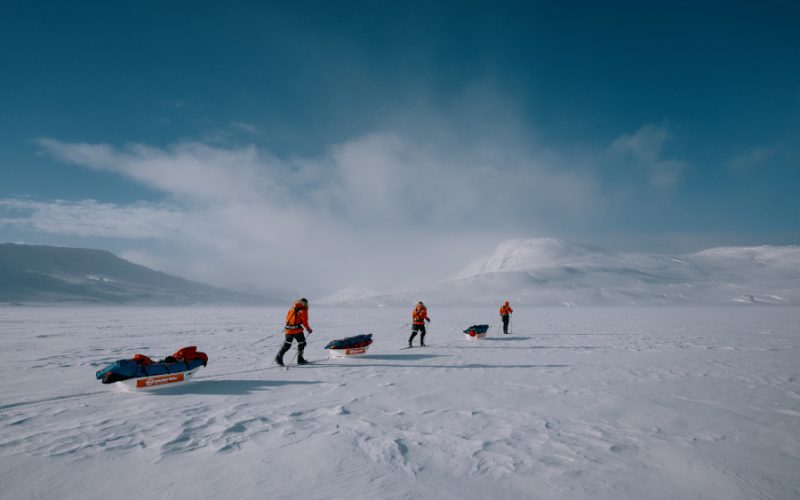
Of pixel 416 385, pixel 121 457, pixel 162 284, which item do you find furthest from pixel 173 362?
pixel 162 284

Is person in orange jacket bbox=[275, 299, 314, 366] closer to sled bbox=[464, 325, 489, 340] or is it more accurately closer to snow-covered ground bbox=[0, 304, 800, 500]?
snow-covered ground bbox=[0, 304, 800, 500]

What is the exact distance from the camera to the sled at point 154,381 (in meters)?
6.93

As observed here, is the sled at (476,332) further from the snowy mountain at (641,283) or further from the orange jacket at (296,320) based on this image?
the snowy mountain at (641,283)

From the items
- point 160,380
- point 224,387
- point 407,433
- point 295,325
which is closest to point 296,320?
point 295,325

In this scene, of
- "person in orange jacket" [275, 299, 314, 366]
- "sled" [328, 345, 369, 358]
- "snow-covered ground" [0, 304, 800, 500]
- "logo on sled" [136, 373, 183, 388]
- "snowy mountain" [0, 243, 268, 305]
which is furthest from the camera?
"snowy mountain" [0, 243, 268, 305]

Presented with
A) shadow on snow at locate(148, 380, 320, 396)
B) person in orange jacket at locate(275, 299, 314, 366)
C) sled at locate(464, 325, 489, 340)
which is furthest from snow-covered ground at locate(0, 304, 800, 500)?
sled at locate(464, 325, 489, 340)

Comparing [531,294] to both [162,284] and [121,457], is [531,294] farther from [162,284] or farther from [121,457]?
[162,284]

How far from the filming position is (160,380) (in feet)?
24.0

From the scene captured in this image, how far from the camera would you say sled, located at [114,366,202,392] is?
6934 millimetres

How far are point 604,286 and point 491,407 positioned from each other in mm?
105695

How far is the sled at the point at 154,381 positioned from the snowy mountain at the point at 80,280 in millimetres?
98592

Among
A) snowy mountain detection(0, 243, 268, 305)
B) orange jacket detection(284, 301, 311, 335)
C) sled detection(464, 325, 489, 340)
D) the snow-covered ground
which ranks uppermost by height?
snowy mountain detection(0, 243, 268, 305)

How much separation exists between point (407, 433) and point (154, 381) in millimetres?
5186

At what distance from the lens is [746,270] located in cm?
11269
